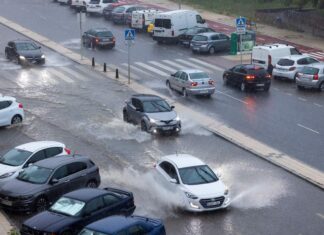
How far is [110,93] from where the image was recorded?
135 feet

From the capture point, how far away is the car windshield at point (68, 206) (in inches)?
822

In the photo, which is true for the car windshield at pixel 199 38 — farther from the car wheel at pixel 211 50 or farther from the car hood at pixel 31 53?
the car hood at pixel 31 53

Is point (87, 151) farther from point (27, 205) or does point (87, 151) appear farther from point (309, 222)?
point (309, 222)

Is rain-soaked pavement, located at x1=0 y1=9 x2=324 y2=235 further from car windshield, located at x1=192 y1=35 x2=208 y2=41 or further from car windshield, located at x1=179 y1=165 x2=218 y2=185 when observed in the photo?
car windshield, located at x1=192 y1=35 x2=208 y2=41

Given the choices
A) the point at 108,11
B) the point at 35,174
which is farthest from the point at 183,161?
the point at 108,11

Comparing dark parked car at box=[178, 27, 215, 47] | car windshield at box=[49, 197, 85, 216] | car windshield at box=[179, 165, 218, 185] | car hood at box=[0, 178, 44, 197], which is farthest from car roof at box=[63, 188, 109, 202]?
dark parked car at box=[178, 27, 215, 47]

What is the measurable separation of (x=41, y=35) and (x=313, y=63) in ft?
76.9

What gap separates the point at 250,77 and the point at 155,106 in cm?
913

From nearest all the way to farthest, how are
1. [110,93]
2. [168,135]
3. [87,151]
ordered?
[87,151]
[168,135]
[110,93]

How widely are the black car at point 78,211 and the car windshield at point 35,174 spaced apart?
227cm

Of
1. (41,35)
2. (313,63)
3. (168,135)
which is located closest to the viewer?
(168,135)

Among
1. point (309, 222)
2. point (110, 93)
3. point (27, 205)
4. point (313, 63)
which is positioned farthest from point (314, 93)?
point (27, 205)

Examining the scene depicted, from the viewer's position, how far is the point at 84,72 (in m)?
46.9

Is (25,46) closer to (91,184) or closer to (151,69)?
(151,69)
